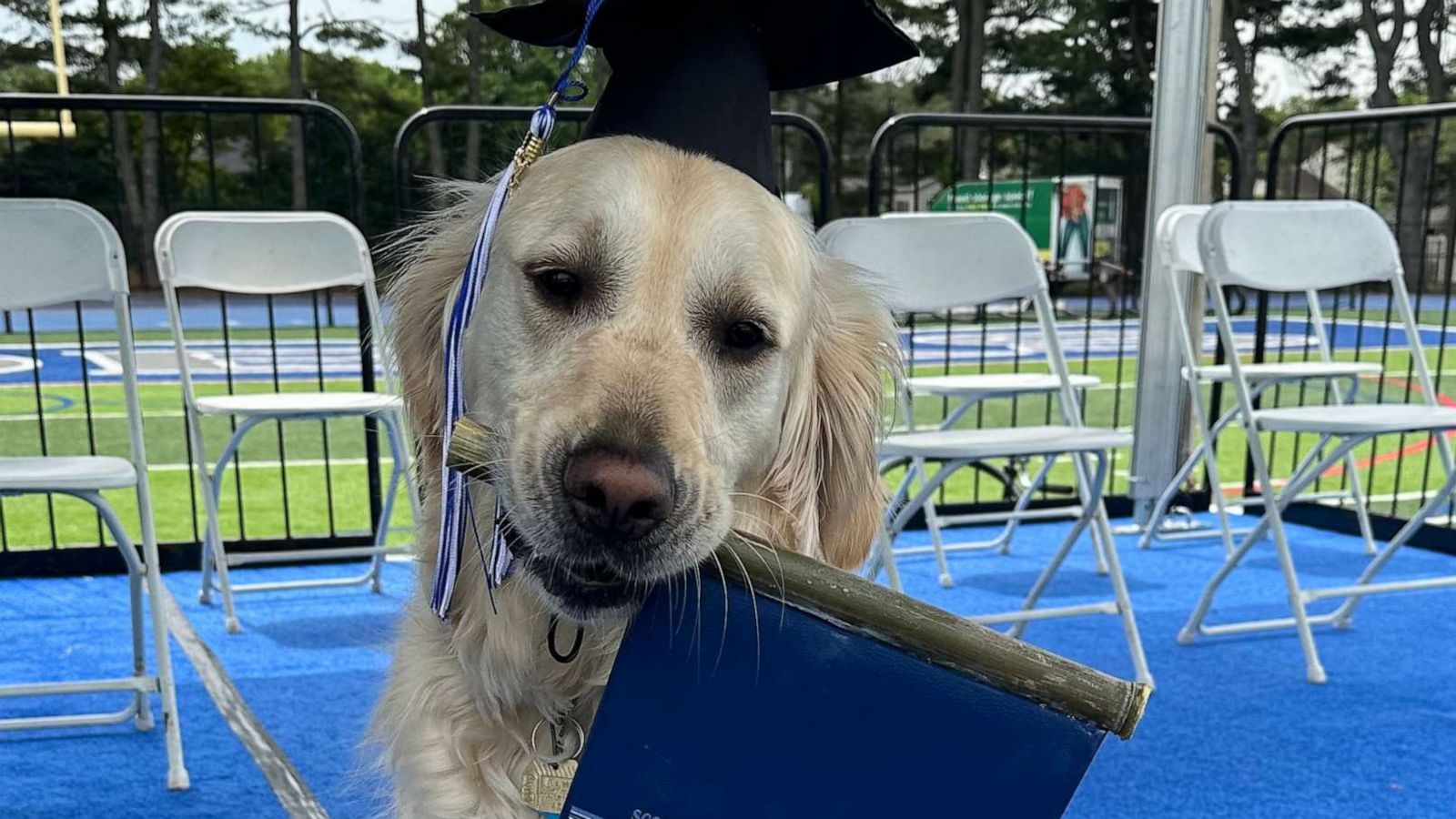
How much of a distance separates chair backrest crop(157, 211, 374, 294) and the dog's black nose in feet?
10.0

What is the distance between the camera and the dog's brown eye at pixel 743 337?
1.32 meters

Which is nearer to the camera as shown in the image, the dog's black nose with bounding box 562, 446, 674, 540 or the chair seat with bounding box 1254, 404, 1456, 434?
the dog's black nose with bounding box 562, 446, 674, 540

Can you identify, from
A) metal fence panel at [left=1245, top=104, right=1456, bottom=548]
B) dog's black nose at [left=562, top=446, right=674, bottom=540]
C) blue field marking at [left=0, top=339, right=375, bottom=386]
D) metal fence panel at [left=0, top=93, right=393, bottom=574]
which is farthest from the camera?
blue field marking at [left=0, top=339, right=375, bottom=386]

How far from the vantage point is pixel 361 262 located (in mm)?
3975

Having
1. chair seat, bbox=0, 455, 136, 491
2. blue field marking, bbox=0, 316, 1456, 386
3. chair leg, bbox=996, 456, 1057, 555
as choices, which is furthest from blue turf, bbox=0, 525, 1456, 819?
blue field marking, bbox=0, 316, 1456, 386

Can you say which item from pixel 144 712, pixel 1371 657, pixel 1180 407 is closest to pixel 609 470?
pixel 144 712

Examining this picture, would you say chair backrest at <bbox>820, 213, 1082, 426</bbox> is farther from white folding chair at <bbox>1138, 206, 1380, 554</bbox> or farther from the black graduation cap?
the black graduation cap

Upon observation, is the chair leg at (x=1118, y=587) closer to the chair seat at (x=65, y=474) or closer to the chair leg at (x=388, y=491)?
the chair leg at (x=388, y=491)

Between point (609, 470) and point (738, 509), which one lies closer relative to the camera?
point (609, 470)

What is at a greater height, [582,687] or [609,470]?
[609,470]

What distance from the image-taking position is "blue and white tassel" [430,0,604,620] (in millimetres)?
1240

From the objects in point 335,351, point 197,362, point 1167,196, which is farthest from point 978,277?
point 335,351

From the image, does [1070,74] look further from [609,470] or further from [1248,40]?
[609,470]

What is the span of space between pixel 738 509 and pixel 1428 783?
2259 mm
